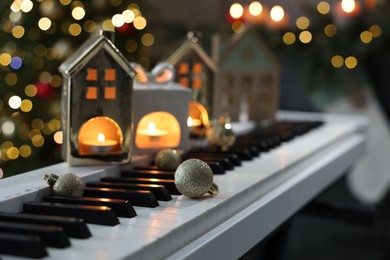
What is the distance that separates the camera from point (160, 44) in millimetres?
3965

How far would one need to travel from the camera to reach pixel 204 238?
110cm

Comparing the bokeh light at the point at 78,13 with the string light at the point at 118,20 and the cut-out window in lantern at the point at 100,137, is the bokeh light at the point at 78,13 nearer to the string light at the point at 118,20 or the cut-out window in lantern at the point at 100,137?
the string light at the point at 118,20

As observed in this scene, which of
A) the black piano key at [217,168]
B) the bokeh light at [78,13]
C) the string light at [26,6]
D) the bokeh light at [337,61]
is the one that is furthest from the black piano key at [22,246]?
the bokeh light at [337,61]

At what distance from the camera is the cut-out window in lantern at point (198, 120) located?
203cm

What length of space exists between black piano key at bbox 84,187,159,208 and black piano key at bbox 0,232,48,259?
33 centimetres

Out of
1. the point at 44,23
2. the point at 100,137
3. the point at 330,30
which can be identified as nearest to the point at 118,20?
the point at 44,23

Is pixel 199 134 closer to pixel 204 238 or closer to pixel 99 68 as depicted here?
pixel 99 68

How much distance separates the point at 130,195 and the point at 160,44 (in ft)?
9.34

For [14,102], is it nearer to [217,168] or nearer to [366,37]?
[217,168]

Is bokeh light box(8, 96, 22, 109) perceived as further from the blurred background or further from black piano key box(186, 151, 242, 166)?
black piano key box(186, 151, 242, 166)

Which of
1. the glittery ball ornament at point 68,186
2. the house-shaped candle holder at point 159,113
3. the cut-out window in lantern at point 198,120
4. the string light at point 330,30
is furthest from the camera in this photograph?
the string light at point 330,30

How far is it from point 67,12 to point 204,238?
6.48ft

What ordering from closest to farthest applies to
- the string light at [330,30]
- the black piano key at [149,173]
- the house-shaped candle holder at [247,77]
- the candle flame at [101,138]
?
1. the black piano key at [149,173]
2. the candle flame at [101,138]
3. the house-shaped candle holder at [247,77]
4. the string light at [330,30]

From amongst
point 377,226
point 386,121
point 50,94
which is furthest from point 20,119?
point 386,121
